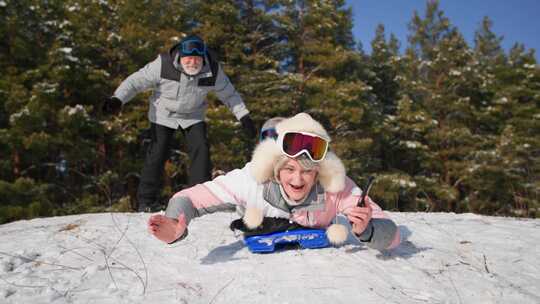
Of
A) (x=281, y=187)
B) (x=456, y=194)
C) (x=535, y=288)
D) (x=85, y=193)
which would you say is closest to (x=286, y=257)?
(x=281, y=187)

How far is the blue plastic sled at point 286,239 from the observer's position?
2465mm

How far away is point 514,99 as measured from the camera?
2056 centimetres

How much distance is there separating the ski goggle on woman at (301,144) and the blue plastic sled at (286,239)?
0.50m

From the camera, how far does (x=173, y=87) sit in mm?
4105

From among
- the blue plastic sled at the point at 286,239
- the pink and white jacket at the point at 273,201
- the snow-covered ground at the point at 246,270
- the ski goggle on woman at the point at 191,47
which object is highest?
the ski goggle on woman at the point at 191,47

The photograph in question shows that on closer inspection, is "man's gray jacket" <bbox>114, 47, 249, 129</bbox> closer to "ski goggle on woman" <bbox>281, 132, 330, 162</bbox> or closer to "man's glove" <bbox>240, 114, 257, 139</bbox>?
"man's glove" <bbox>240, 114, 257, 139</bbox>

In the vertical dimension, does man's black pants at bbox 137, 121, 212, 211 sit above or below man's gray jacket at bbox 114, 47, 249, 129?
below

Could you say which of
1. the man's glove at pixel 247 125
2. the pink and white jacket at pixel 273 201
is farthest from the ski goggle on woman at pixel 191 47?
the pink and white jacket at pixel 273 201

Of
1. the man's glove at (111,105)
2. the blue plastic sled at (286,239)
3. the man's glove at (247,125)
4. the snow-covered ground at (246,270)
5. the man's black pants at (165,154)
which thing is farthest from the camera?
the man's glove at (247,125)

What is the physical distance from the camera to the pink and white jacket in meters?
2.28

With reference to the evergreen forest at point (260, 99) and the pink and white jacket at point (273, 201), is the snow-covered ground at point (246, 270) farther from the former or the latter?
the evergreen forest at point (260, 99)

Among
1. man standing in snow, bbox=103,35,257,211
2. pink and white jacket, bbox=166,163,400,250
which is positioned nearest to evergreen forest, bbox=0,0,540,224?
man standing in snow, bbox=103,35,257,211

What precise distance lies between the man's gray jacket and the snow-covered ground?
1.46 meters

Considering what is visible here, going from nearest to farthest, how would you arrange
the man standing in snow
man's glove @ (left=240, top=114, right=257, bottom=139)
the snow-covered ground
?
the snow-covered ground < the man standing in snow < man's glove @ (left=240, top=114, right=257, bottom=139)
